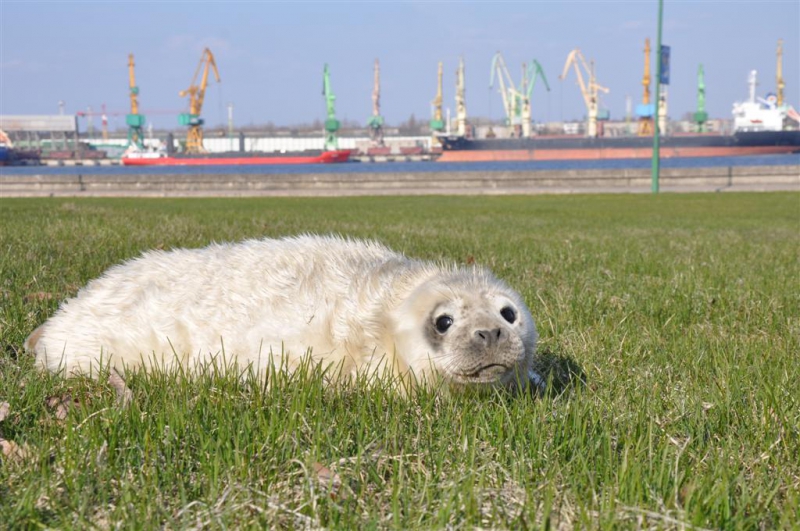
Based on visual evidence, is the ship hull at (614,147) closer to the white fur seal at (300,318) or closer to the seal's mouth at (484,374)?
the white fur seal at (300,318)

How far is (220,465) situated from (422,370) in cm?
89

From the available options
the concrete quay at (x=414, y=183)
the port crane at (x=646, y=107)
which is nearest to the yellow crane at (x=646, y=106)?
the port crane at (x=646, y=107)

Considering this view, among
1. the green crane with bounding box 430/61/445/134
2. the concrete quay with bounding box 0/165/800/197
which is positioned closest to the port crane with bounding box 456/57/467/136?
the green crane with bounding box 430/61/445/134

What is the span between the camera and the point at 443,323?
277cm

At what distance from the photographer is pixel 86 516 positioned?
183 centimetres

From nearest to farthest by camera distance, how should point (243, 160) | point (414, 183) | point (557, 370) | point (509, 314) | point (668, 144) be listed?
point (509, 314)
point (557, 370)
point (414, 183)
point (668, 144)
point (243, 160)

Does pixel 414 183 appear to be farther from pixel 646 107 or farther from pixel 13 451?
pixel 646 107

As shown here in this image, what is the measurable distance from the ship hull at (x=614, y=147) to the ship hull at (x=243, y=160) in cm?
1362

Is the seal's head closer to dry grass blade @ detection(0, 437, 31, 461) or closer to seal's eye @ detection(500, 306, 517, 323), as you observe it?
seal's eye @ detection(500, 306, 517, 323)

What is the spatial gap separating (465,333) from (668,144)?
9626cm

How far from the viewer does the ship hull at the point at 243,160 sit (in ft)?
324

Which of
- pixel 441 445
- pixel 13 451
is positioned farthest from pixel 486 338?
pixel 13 451

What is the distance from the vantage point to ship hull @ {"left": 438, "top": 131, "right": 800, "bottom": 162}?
89.0 metres

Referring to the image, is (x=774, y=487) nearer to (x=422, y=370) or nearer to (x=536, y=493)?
(x=536, y=493)
